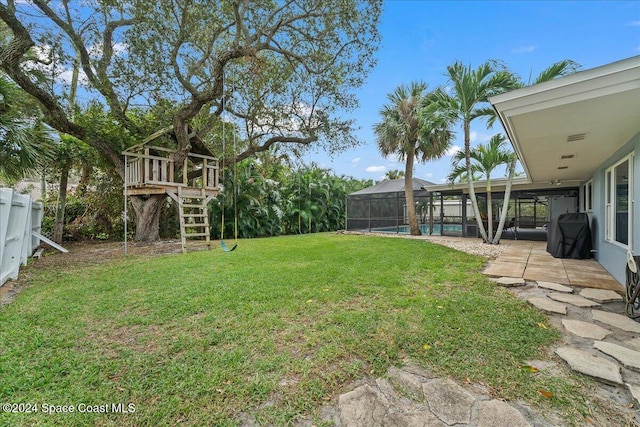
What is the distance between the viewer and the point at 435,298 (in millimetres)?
3609

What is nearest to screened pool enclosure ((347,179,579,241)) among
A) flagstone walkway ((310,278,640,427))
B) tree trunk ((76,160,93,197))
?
flagstone walkway ((310,278,640,427))

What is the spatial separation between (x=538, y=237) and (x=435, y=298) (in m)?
10.7

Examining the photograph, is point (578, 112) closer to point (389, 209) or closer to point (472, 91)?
point (472, 91)

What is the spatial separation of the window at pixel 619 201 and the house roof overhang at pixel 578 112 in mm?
397

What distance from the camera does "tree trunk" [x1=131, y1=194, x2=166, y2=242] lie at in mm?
9430

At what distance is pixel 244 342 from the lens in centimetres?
245

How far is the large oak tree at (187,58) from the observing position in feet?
23.9

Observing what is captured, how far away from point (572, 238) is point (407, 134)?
20.6 ft

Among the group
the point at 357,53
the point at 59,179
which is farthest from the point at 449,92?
the point at 59,179

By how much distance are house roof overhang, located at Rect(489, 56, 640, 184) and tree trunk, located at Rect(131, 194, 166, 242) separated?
969cm

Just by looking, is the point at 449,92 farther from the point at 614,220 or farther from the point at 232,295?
the point at 232,295

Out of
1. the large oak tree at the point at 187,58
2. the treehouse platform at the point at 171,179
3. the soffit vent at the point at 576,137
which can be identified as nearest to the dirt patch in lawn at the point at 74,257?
the treehouse platform at the point at 171,179

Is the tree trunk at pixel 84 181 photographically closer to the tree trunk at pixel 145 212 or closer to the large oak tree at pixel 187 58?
the large oak tree at pixel 187 58

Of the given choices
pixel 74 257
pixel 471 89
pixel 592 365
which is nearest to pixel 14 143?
pixel 74 257
